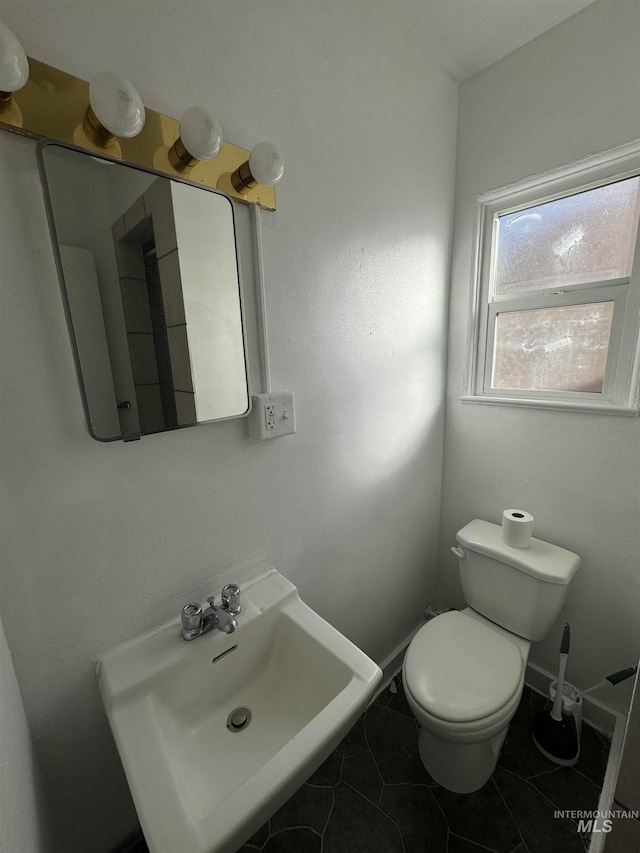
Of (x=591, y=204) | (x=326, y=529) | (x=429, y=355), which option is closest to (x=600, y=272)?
(x=591, y=204)

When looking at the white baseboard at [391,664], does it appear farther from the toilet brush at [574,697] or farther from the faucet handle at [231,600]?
the faucet handle at [231,600]

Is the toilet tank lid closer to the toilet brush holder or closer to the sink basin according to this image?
the toilet brush holder

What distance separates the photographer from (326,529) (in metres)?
1.22

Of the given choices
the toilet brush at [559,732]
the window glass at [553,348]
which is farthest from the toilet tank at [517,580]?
the window glass at [553,348]

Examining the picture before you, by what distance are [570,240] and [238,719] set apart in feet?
6.31

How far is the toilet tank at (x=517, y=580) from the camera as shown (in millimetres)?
1246

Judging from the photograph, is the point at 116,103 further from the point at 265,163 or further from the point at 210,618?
the point at 210,618

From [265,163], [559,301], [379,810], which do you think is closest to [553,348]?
[559,301]

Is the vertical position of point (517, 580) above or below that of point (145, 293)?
below

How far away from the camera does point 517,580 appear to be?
50.9 inches

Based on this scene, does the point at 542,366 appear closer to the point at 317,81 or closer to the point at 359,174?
the point at 359,174

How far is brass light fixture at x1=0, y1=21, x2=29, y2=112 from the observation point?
462mm

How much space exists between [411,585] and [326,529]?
2.45ft

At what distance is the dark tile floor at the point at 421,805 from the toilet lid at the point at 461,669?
42 centimetres
